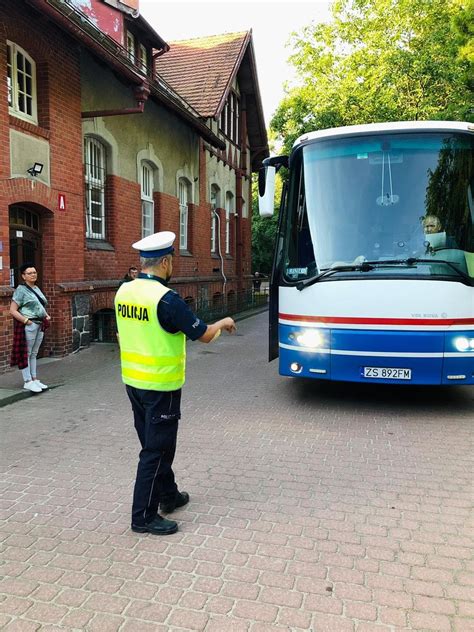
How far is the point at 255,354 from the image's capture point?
11.9 meters

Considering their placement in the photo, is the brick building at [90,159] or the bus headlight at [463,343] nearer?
the bus headlight at [463,343]

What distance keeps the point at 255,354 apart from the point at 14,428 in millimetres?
6261

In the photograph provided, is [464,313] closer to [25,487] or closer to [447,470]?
[447,470]

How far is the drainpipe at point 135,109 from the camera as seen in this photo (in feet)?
37.6

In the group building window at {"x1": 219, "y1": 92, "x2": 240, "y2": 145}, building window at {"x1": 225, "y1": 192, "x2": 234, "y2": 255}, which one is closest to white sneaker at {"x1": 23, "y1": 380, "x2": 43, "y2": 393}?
building window at {"x1": 225, "y1": 192, "x2": 234, "y2": 255}

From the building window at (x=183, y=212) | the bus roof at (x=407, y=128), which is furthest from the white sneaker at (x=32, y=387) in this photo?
the building window at (x=183, y=212)

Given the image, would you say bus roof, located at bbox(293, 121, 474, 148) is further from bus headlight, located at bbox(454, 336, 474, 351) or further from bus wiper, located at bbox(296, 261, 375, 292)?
bus headlight, located at bbox(454, 336, 474, 351)

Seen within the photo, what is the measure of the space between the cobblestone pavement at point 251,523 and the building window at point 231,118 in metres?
16.9

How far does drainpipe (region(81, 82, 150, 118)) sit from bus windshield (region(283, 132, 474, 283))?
20.5ft

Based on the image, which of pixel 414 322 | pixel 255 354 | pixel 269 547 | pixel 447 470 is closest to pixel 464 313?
pixel 414 322

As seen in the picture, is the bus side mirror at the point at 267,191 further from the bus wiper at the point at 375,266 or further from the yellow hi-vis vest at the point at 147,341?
the yellow hi-vis vest at the point at 147,341

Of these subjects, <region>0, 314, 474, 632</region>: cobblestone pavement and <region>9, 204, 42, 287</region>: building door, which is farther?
<region>9, 204, 42, 287</region>: building door

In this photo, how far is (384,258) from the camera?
655cm

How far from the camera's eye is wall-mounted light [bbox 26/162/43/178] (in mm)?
9703
